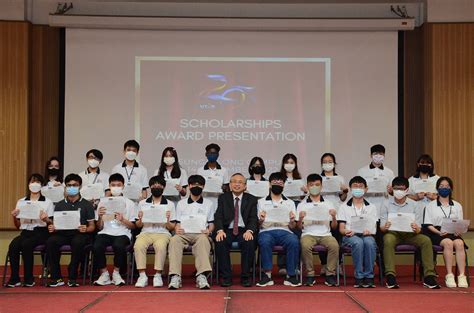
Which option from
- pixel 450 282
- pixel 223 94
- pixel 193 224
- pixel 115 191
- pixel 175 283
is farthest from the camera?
pixel 223 94

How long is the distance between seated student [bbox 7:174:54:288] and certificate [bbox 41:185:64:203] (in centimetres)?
30

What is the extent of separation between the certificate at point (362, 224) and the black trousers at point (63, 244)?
9.46 feet

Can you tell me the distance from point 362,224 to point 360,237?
158 millimetres

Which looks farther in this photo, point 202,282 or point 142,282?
point 142,282


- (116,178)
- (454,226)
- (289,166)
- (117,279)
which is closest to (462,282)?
(454,226)

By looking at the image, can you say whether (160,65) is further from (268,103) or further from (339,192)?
(339,192)

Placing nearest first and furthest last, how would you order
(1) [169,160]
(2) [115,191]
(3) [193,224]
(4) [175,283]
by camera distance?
(4) [175,283] → (3) [193,224] → (2) [115,191] → (1) [169,160]

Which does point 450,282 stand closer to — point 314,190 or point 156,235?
point 314,190

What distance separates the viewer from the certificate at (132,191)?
27.0 feet

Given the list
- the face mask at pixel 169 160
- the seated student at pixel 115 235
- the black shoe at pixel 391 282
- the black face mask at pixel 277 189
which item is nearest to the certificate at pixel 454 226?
the black shoe at pixel 391 282

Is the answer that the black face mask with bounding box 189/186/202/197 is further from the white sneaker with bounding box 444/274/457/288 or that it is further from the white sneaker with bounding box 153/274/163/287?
the white sneaker with bounding box 444/274/457/288

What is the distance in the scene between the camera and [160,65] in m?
9.95

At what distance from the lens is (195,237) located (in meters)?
7.58

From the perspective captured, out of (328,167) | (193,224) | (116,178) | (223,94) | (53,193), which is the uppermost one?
(223,94)
